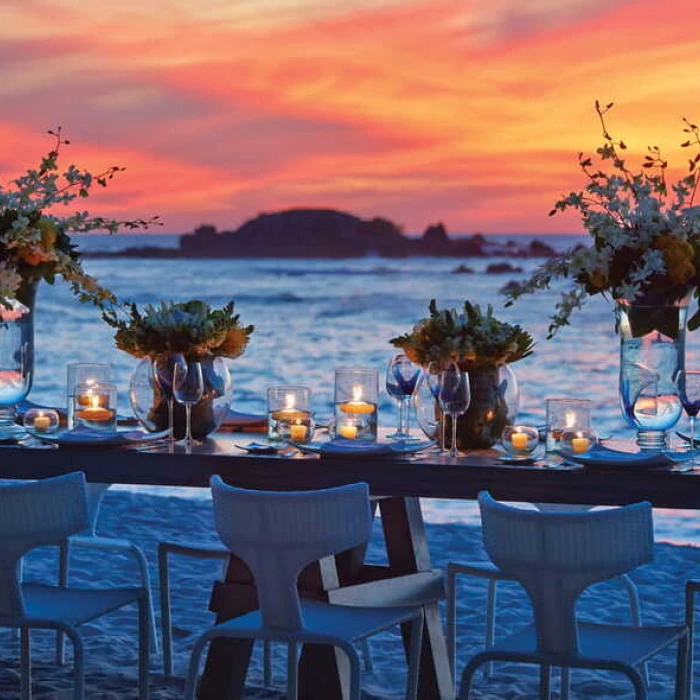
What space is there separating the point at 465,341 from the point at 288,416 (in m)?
0.51

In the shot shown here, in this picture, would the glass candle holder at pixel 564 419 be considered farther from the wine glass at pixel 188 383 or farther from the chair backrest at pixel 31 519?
the chair backrest at pixel 31 519

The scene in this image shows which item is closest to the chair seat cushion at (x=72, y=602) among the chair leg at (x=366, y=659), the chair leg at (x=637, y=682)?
the chair leg at (x=637, y=682)

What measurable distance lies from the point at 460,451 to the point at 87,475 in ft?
3.21

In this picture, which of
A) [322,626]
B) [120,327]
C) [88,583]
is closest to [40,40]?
[88,583]

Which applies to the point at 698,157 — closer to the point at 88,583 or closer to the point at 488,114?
the point at 88,583

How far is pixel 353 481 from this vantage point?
3.71 m

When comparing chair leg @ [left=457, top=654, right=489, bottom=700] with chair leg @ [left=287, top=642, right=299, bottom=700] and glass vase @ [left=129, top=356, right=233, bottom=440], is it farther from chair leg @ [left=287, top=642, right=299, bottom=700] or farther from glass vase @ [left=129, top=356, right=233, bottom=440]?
glass vase @ [left=129, top=356, right=233, bottom=440]

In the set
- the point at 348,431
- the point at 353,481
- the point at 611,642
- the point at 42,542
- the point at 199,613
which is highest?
the point at 348,431

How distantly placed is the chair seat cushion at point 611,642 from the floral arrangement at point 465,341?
2.85 ft

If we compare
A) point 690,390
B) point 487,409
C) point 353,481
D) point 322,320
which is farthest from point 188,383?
point 322,320

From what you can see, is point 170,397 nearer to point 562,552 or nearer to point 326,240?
point 562,552

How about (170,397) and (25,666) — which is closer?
(25,666)

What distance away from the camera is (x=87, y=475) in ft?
12.8

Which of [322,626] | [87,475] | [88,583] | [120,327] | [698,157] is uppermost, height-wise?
[698,157]
